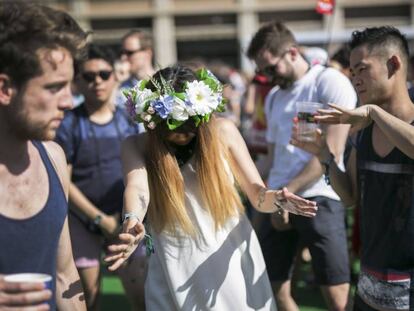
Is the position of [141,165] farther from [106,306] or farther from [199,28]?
[199,28]

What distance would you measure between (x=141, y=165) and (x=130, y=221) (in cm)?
44

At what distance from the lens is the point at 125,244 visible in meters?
3.02

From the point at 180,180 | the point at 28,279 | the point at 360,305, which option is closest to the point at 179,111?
the point at 180,180

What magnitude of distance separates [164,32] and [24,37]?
3253 cm

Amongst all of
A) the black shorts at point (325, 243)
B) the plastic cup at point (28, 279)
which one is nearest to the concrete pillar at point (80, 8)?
the black shorts at point (325, 243)

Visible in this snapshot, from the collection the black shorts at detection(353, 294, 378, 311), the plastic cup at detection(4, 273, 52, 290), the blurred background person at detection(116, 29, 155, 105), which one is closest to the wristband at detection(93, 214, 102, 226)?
the black shorts at detection(353, 294, 378, 311)

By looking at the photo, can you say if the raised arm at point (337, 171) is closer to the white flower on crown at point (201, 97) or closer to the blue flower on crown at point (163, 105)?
the white flower on crown at point (201, 97)

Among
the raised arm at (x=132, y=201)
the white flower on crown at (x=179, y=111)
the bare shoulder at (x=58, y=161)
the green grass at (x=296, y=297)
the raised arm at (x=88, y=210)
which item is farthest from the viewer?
the green grass at (x=296, y=297)

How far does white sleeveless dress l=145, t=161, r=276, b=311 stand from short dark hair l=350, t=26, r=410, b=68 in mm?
1071

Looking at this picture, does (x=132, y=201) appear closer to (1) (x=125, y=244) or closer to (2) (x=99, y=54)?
(1) (x=125, y=244)

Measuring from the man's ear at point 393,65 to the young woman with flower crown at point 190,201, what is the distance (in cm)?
79

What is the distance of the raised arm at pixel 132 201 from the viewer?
2.99 meters

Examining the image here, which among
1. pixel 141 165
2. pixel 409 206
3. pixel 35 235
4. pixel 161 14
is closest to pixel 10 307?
pixel 35 235

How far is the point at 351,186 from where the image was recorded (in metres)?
3.96
